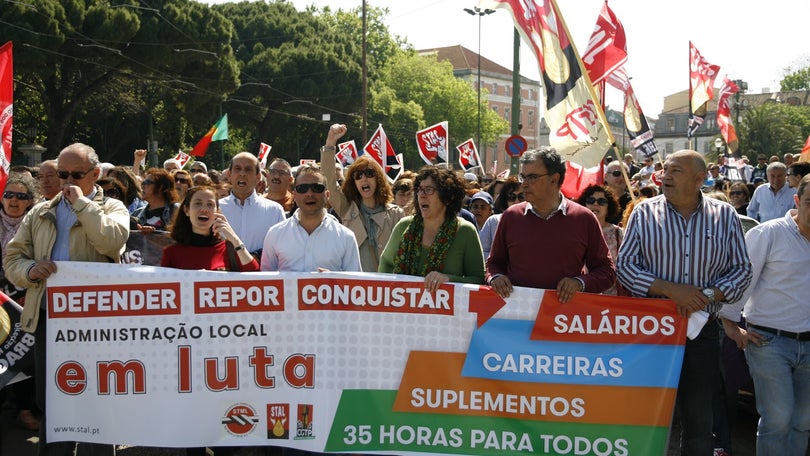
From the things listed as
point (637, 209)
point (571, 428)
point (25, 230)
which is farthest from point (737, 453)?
point (25, 230)

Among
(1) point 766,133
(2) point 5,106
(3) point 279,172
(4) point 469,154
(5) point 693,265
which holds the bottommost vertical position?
(5) point 693,265

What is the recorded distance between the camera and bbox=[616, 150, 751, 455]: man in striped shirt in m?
4.30

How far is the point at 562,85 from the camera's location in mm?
7008

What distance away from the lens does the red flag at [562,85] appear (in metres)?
6.82

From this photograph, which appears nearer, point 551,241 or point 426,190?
point 551,241

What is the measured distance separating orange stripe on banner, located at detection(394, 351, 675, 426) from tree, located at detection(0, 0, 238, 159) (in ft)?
87.3

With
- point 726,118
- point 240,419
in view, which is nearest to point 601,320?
point 240,419

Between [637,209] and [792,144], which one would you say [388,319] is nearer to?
[637,209]

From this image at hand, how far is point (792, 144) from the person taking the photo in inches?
2493

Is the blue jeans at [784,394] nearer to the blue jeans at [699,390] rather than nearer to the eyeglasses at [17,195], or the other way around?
the blue jeans at [699,390]

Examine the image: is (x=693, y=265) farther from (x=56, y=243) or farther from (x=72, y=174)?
(x=56, y=243)

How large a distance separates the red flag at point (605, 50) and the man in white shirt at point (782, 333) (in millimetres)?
3988

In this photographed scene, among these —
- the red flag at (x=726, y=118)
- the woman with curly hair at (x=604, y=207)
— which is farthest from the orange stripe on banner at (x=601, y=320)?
the red flag at (x=726, y=118)

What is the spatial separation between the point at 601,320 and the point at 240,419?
2.08 meters
